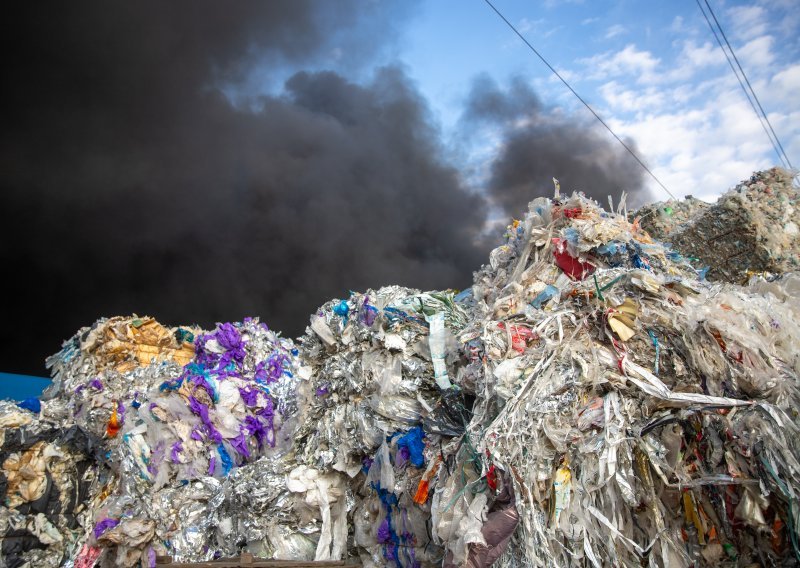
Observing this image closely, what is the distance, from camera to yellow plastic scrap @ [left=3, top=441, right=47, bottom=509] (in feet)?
15.5

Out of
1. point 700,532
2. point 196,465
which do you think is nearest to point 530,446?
point 700,532

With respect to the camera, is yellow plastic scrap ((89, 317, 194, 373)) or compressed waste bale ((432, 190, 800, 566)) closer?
compressed waste bale ((432, 190, 800, 566))

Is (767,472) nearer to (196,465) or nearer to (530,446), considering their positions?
(530,446)

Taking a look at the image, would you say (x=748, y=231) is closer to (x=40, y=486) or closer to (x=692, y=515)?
(x=692, y=515)

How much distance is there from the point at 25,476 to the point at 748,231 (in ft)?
23.9

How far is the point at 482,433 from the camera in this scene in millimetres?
2674

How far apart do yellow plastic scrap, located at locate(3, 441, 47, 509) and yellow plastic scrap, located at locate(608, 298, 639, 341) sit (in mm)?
4979

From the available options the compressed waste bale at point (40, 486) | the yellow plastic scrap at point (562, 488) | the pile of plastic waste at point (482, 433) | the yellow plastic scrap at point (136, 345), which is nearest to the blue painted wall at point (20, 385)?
the yellow plastic scrap at point (136, 345)

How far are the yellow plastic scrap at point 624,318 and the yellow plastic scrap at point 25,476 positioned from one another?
4.98 metres

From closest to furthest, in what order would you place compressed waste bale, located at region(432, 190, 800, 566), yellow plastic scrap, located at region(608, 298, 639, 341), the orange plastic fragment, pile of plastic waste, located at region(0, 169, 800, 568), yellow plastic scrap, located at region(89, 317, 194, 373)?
compressed waste bale, located at region(432, 190, 800, 566) → pile of plastic waste, located at region(0, 169, 800, 568) → yellow plastic scrap, located at region(608, 298, 639, 341) → the orange plastic fragment → yellow plastic scrap, located at region(89, 317, 194, 373)

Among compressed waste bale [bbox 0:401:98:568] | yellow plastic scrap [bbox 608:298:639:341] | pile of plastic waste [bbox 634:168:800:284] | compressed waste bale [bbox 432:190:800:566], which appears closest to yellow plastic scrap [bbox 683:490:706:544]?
compressed waste bale [bbox 432:190:800:566]

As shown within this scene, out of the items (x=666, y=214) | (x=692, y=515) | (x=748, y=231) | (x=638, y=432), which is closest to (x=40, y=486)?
(x=638, y=432)

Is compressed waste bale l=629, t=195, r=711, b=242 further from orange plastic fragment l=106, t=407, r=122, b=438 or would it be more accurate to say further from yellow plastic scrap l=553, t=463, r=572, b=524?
orange plastic fragment l=106, t=407, r=122, b=438

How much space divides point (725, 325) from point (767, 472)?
2.25 ft
